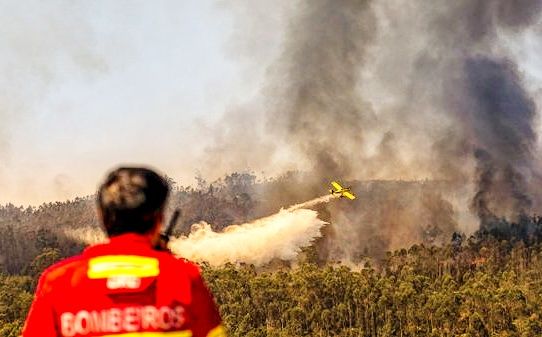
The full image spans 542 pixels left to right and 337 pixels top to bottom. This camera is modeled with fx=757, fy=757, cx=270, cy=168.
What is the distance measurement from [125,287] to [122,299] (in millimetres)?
78

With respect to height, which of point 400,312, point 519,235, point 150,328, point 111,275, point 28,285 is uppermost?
point 519,235

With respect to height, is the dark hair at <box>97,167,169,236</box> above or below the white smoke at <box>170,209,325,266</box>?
below

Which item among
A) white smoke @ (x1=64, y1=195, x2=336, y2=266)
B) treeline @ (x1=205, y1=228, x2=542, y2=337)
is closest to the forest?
treeline @ (x1=205, y1=228, x2=542, y2=337)

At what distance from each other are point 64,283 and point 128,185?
65 centimetres

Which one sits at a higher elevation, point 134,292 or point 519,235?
point 519,235

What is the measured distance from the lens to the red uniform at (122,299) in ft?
13.5

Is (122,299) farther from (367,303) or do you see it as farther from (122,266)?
(367,303)

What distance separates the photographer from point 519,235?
17862 centimetres

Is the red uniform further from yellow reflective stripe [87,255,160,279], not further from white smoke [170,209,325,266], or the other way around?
white smoke [170,209,325,266]

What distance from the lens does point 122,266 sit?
13.7ft

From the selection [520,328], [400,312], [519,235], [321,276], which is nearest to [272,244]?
[321,276]

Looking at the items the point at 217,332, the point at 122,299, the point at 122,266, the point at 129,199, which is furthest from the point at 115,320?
the point at 129,199

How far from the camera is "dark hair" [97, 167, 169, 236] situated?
14.2 feet

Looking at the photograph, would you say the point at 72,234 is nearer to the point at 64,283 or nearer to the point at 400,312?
the point at 400,312
